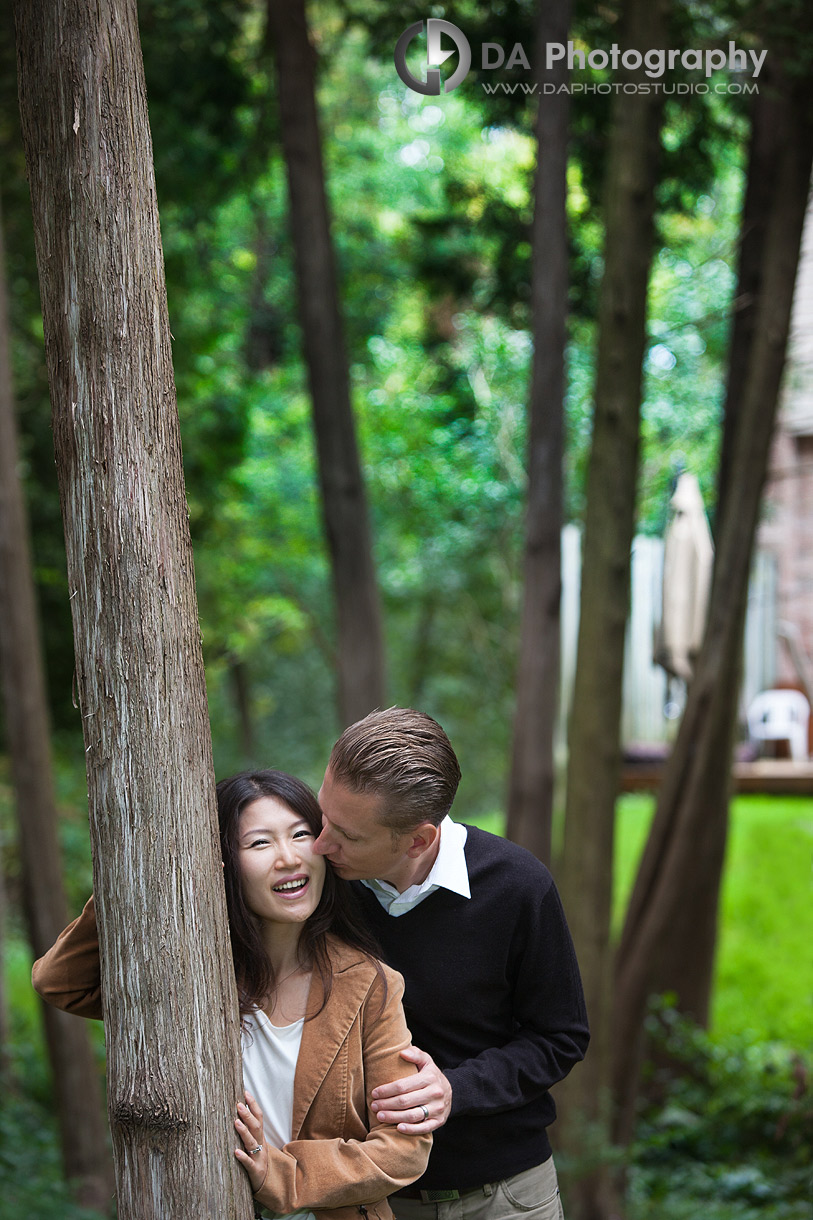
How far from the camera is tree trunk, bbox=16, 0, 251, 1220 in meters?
1.46

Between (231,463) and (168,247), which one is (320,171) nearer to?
(168,247)

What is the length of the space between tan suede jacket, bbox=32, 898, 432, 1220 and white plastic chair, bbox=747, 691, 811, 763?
7.88 meters

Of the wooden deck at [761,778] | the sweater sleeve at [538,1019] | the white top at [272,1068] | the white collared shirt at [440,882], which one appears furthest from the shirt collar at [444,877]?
the wooden deck at [761,778]

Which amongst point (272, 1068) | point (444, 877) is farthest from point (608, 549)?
point (272, 1068)

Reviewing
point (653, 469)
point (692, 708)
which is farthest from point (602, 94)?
point (653, 469)

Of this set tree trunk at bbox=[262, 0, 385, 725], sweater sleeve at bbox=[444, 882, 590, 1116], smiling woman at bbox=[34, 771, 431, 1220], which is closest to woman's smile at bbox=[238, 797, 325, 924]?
smiling woman at bbox=[34, 771, 431, 1220]

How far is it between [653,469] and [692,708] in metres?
5.96

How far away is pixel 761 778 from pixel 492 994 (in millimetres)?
6910

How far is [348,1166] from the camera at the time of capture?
5.00 feet

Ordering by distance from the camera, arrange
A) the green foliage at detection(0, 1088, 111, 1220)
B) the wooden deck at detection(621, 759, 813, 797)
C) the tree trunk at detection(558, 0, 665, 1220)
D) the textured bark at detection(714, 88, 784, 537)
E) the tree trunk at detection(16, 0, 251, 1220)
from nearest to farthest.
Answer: the tree trunk at detection(16, 0, 251, 1220) → the tree trunk at detection(558, 0, 665, 1220) → the green foliage at detection(0, 1088, 111, 1220) → the textured bark at detection(714, 88, 784, 537) → the wooden deck at detection(621, 759, 813, 797)

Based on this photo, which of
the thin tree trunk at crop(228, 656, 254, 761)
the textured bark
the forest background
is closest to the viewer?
the textured bark

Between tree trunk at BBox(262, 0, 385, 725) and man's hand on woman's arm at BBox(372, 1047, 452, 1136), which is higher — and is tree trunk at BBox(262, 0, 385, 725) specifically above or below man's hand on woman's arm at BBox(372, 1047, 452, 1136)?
above

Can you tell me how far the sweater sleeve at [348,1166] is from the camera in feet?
4.99

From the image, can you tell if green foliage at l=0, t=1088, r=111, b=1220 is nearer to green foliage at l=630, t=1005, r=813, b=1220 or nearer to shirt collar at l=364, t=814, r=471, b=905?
green foliage at l=630, t=1005, r=813, b=1220
